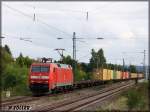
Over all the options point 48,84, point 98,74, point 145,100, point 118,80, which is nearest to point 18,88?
point 48,84

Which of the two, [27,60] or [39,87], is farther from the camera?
[27,60]

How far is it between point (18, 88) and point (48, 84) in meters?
7.17

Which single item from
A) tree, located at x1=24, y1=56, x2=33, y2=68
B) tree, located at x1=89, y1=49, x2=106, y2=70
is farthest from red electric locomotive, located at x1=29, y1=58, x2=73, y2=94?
tree, located at x1=89, y1=49, x2=106, y2=70

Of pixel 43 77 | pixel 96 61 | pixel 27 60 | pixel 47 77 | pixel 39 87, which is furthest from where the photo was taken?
pixel 96 61

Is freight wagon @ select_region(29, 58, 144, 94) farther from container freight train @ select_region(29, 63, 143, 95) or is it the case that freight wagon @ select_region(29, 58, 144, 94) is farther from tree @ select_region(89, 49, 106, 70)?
tree @ select_region(89, 49, 106, 70)

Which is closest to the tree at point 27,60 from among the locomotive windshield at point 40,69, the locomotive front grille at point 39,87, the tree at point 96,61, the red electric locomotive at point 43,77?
the tree at point 96,61

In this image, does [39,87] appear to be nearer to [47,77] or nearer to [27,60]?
[47,77]

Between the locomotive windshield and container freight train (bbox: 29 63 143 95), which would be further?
the locomotive windshield

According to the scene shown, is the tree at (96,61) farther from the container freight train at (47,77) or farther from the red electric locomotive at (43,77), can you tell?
the red electric locomotive at (43,77)

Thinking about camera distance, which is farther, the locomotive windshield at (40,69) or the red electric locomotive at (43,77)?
the locomotive windshield at (40,69)

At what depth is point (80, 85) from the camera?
56219 mm

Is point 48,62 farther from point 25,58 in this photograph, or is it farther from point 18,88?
point 25,58

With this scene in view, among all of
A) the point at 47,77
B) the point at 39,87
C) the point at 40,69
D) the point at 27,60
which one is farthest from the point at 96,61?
the point at 39,87

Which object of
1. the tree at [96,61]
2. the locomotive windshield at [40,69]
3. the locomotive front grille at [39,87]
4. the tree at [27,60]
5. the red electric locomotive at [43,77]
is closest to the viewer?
the locomotive front grille at [39,87]
